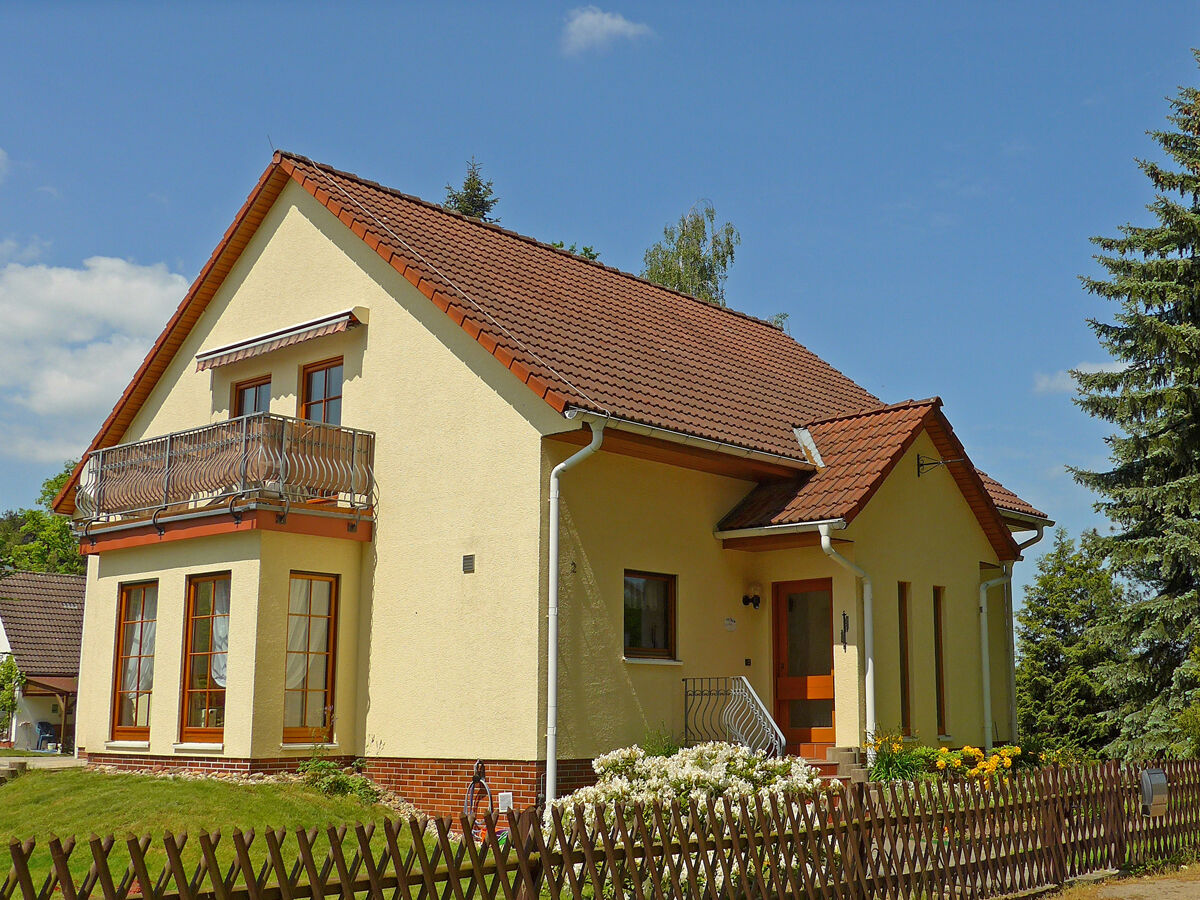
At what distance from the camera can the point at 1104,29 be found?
40.2 ft

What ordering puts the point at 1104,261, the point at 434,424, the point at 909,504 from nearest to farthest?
the point at 434,424
the point at 909,504
the point at 1104,261

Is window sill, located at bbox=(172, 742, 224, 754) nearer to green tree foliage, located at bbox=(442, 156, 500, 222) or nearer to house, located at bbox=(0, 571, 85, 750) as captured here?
house, located at bbox=(0, 571, 85, 750)

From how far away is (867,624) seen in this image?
15156 millimetres

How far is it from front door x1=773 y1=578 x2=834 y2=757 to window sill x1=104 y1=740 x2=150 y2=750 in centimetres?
844

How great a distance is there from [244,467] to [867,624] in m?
8.01

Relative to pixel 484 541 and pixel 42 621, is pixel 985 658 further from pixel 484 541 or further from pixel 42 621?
pixel 42 621

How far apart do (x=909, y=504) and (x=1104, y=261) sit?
324 inches

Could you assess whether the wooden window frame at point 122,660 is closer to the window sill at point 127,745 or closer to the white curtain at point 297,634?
the window sill at point 127,745

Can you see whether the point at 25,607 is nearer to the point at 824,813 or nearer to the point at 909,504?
the point at 909,504

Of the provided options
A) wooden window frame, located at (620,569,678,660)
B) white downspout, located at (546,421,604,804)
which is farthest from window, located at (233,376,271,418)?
wooden window frame, located at (620,569,678,660)

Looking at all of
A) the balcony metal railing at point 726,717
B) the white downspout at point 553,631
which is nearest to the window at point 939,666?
the balcony metal railing at point 726,717

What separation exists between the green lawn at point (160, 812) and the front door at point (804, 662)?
5423mm

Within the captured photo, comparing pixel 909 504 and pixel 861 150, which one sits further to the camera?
pixel 909 504

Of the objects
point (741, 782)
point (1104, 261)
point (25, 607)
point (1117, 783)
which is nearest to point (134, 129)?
point (741, 782)
